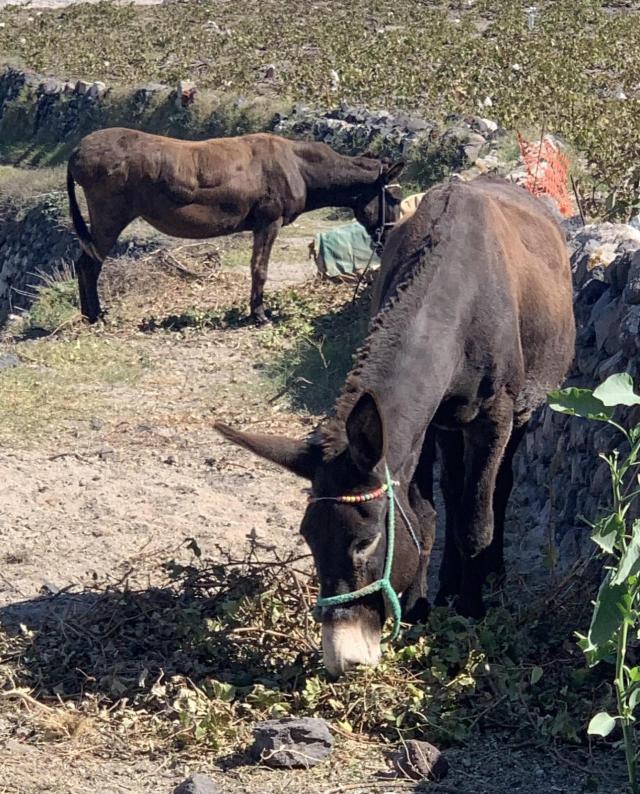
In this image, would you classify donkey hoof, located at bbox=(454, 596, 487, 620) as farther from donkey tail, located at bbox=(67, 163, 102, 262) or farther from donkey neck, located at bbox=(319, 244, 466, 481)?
donkey tail, located at bbox=(67, 163, 102, 262)

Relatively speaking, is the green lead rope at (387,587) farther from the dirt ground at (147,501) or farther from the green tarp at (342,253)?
the green tarp at (342,253)

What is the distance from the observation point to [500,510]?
6289mm

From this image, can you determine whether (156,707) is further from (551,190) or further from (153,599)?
(551,190)

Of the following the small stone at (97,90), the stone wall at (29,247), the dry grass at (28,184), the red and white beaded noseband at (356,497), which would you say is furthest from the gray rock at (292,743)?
the small stone at (97,90)

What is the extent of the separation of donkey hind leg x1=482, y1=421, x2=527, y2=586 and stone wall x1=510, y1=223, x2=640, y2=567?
0.25 metres

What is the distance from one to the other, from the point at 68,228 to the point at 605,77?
334 inches

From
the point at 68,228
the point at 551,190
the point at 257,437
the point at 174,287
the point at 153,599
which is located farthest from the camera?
the point at 68,228

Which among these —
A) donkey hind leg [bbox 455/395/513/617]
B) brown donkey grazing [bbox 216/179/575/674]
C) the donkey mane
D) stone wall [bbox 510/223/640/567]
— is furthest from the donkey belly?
donkey hind leg [bbox 455/395/513/617]

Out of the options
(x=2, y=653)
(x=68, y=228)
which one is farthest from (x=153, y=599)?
(x=68, y=228)

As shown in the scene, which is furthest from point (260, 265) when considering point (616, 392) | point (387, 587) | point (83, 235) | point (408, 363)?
point (616, 392)

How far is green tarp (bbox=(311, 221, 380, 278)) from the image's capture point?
12.5 meters

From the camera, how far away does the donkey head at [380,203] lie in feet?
41.4

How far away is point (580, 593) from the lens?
5.52 m

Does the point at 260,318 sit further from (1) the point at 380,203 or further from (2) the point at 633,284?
(2) the point at 633,284
